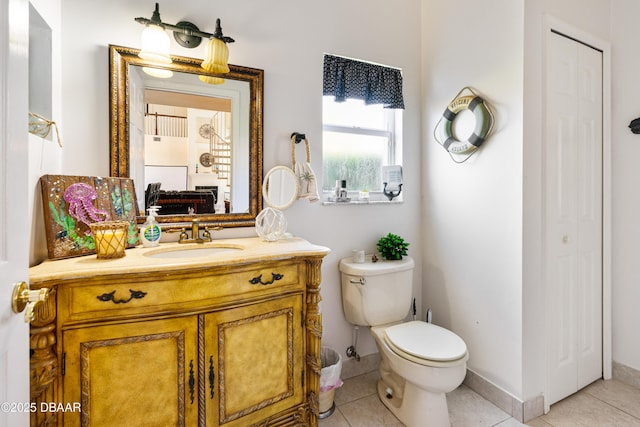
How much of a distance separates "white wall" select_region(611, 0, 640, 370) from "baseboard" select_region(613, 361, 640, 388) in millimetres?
29

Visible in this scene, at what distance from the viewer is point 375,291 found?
189 centimetres

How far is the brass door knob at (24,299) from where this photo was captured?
0.69m

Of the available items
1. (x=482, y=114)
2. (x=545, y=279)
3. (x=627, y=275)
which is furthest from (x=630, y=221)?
(x=482, y=114)

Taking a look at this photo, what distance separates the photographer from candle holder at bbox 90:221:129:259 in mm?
1232

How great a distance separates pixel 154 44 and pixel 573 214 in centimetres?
247

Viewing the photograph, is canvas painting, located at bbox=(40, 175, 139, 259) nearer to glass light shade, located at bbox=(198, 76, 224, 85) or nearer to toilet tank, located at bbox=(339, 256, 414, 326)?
glass light shade, located at bbox=(198, 76, 224, 85)

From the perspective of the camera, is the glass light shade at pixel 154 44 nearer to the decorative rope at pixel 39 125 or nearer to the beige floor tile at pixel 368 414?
the decorative rope at pixel 39 125

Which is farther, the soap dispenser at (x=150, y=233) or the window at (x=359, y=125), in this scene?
the window at (x=359, y=125)

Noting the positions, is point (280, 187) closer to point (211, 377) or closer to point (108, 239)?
point (108, 239)

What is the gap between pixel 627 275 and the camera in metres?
1.98

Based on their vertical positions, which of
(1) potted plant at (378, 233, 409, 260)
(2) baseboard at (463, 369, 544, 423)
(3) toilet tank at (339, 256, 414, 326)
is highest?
(1) potted plant at (378, 233, 409, 260)

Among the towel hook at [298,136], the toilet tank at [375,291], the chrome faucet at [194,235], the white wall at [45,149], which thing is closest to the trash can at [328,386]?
the toilet tank at [375,291]

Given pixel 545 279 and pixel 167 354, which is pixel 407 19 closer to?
pixel 545 279

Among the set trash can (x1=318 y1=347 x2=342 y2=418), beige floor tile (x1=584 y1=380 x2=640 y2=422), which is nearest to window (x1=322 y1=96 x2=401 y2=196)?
trash can (x1=318 y1=347 x2=342 y2=418)
